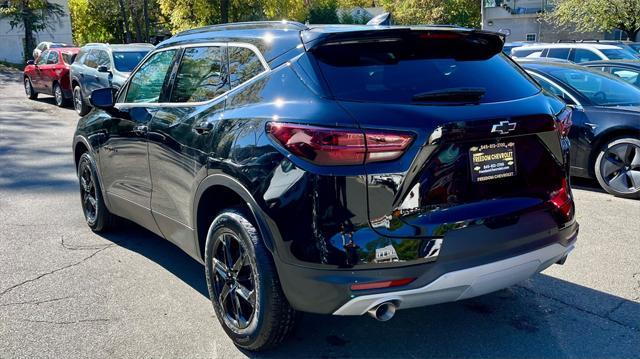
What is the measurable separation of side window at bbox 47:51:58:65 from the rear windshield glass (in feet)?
51.8

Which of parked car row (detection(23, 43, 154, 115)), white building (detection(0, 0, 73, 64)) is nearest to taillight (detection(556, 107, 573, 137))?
parked car row (detection(23, 43, 154, 115))

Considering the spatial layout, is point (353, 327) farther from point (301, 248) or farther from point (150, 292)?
point (150, 292)

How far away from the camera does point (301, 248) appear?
2.86m

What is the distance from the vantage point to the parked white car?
14531mm

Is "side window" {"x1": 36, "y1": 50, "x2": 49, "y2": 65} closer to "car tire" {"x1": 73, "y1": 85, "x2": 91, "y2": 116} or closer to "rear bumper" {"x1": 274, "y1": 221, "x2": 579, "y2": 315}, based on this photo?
"car tire" {"x1": 73, "y1": 85, "x2": 91, "y2": 116}

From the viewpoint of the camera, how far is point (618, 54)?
15.0 meters

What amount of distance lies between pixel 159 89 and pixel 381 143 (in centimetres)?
225

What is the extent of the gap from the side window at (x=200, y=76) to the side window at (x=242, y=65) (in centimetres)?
8

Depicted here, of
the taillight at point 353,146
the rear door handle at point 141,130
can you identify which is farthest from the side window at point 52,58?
the taillight at point 353,146

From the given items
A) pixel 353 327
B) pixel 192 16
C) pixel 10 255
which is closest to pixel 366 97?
pixel 353 327

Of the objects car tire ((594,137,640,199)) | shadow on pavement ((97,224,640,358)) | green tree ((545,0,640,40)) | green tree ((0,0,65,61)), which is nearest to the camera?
shadow on pavement ((97,224,640,358))

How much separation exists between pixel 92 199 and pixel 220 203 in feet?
8.12

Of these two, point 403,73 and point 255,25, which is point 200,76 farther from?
point 403,73

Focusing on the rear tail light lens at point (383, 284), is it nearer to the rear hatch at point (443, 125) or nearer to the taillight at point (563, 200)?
the rear hatch at point (443, 125)
